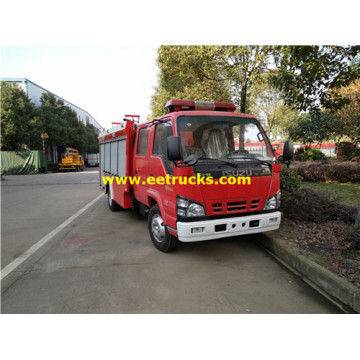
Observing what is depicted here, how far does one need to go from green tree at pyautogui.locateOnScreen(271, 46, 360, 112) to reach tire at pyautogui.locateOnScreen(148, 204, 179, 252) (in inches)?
145

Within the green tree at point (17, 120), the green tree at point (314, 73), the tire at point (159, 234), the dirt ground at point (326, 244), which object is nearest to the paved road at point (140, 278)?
the tire at point (159, 234)

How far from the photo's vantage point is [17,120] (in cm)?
2645

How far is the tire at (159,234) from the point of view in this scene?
425 centimetres

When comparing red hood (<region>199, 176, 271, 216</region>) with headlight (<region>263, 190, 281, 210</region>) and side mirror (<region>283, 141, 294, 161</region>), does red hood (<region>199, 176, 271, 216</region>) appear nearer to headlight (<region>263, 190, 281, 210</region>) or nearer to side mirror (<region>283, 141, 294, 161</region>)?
headlight (<region>263, 190, 281, 210</region>)

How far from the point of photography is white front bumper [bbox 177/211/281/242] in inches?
141

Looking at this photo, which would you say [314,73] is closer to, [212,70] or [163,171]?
[163,171]

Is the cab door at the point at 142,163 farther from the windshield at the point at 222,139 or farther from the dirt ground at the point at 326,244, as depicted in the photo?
the dirt ground at the point at 326,244

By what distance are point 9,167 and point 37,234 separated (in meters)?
24.2

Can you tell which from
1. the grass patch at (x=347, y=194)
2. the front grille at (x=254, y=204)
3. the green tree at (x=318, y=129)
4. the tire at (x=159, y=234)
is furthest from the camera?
the green tree at (x=318, y=129)

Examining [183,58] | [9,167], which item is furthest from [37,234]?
[9,167]

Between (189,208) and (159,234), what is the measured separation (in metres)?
1.10

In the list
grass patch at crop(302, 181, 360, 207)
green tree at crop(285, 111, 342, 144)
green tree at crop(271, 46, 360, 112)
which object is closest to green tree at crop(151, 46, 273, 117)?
green tree at crop(271, 46, 360, 112)

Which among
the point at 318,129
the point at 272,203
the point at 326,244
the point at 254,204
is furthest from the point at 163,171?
the point at 318,129

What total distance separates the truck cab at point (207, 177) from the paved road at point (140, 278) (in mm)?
520
